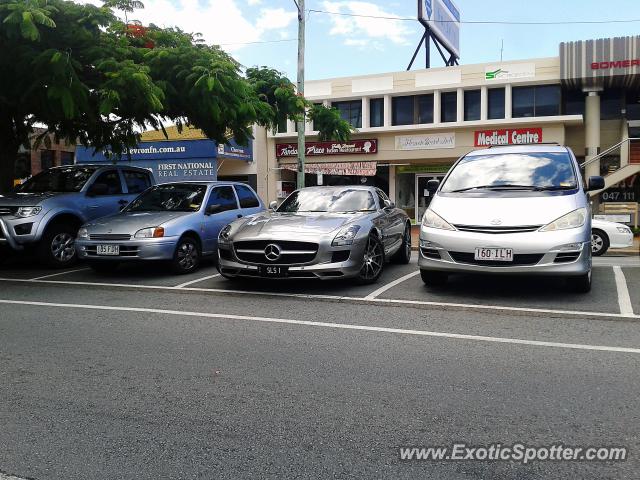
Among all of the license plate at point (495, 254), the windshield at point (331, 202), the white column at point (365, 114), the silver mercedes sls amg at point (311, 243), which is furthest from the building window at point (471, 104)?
the license plate at point (495, 254)

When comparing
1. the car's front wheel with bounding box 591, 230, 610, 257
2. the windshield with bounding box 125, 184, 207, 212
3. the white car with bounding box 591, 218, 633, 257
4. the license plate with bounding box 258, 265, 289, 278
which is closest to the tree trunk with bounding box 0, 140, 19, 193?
the windshield with bounding box 125, 184, 207, 212

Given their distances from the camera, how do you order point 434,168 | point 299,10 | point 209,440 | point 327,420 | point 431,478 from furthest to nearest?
point 434,168 < point 299,10 < point 327,420 < point 209,440 < point 431,478

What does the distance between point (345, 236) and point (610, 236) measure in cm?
849

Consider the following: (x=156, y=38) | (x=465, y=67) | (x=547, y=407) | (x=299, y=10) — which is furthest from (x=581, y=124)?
(x=547, y=407)

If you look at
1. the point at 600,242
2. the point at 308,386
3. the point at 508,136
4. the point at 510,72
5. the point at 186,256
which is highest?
the point at 510,72

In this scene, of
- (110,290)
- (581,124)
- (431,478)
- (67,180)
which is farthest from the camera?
(581,124)

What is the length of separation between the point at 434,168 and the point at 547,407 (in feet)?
80.4

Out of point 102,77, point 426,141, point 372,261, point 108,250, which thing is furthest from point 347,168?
point 372,261

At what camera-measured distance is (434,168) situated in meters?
27.5

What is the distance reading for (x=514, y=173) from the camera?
26.1 feet

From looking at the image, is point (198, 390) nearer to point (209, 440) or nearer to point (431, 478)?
point (209, 440)

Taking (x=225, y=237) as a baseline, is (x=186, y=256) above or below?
below

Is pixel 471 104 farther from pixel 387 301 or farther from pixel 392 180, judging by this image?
pixel 387 301

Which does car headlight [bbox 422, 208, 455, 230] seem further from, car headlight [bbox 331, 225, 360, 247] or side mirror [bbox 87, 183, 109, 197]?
side mirror [bbox 87, 183, 109, 197]
